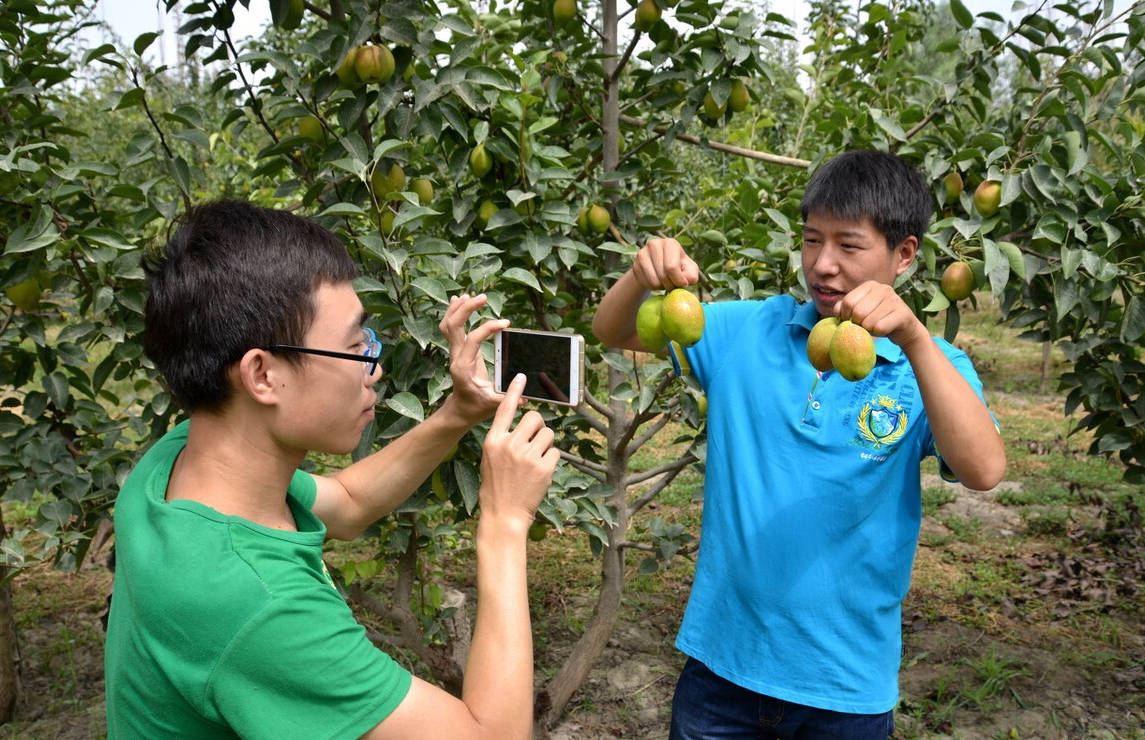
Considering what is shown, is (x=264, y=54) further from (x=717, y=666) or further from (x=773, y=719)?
(x=773, y=719)

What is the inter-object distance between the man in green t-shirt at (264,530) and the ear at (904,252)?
28.4 inches

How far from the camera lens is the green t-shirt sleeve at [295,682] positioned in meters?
0.85

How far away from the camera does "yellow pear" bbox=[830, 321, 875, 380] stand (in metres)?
1.15

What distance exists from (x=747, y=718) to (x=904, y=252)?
2.76 feet

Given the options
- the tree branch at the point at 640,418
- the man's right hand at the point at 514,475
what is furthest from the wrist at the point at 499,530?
the tree branch at the point at 640,418

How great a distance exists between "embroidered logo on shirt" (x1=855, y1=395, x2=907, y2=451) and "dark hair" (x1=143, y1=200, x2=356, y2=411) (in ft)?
2.82

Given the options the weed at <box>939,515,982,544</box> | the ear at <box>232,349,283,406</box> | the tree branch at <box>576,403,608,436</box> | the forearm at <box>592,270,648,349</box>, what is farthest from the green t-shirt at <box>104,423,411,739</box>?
the weed at <box>939,515,982,544</box>

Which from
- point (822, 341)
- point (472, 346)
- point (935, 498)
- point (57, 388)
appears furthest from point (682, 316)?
point (935, 498)

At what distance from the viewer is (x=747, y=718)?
145 cm

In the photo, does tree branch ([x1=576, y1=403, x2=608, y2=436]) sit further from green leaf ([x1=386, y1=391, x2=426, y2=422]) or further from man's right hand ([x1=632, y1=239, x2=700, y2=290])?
man's right hand ([x1=632, y1=239, x2=700, y2=290])

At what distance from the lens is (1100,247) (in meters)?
1.99

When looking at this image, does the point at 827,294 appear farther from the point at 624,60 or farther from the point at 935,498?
the point at 935,498

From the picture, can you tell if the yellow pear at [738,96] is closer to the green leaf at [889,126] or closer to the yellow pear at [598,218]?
the green leaf at [889,126]

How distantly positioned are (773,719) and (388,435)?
35.8 inches
